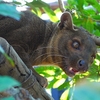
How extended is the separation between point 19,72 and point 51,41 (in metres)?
1.20

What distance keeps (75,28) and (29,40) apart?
1.56 feet

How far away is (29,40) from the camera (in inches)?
82.7

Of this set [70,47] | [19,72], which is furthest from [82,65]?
[19,72]

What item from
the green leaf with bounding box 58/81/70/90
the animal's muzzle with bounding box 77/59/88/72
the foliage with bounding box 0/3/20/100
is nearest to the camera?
the foliage with bounding box 0/3/20/100

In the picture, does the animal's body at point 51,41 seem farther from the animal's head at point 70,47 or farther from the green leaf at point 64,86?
the green leaf at point 64,86

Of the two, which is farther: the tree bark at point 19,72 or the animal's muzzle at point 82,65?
the animal's muzzle at point 82,65

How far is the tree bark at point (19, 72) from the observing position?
110 centimetres

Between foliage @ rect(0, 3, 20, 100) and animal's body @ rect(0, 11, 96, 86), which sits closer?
foliage @ rect(0, 3, 20, 100)

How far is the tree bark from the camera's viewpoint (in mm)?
1098

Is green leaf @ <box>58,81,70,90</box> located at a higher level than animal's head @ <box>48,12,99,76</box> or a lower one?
lower

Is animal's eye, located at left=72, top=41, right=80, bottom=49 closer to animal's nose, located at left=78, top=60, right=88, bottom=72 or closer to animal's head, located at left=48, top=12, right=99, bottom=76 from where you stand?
animal's head, located at left=48, top=12, right=99, bottom=76

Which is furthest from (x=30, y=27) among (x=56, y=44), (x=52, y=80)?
(x=52, y=80)

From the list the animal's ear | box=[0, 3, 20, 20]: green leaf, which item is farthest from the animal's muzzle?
box=[0, 3, 20, 20]: green leaf

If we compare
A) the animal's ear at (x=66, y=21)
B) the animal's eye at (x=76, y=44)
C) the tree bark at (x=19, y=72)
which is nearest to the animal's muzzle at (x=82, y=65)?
the animal's eye at (x=76, y=44)
